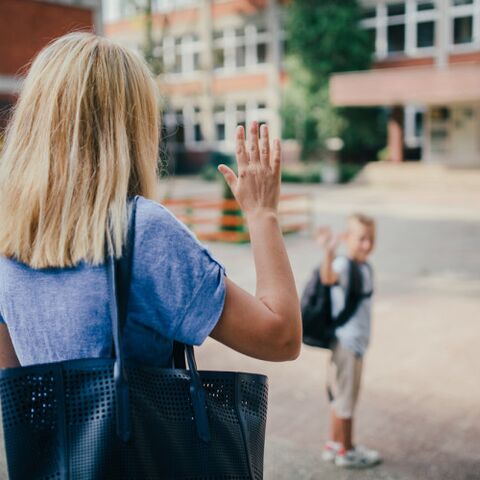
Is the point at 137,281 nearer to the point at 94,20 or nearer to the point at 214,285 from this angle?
the point at 214,285

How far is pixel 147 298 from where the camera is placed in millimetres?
1341

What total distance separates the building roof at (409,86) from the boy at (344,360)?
22543 millimetres

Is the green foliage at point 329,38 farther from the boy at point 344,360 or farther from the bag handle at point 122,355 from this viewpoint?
the bag handle at point 122,355

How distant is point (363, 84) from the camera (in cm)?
2688

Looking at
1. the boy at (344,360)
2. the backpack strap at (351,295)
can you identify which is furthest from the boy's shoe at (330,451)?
the backpack strap at (351,295)

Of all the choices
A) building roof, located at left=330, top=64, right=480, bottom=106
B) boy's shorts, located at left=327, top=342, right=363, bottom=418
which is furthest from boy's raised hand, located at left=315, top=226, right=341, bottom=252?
building roof, located at left=330, top=64, right=480, bottom=106

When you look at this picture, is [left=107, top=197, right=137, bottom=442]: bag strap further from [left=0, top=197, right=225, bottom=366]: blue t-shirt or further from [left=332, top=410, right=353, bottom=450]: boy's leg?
[left=332, top=410, right=353, bottom=450]: boy's leg

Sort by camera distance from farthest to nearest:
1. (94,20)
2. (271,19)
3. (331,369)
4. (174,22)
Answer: (174,22), (271,19), (94,20), (331,369)

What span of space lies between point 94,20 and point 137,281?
593 inches

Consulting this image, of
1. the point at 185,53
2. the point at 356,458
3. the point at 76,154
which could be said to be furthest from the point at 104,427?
the point at 185,53

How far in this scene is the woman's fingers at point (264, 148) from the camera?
1540mm

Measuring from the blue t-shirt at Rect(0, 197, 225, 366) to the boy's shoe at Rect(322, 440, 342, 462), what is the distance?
8.40ft

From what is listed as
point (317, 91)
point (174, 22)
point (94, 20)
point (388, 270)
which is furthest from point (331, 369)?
point (174, 22)

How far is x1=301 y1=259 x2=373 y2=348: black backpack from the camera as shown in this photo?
3697mm
